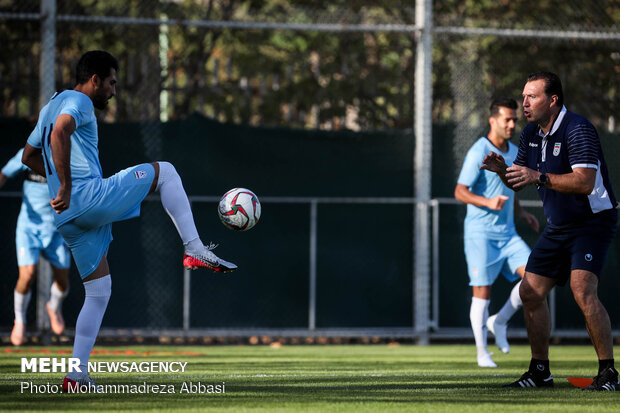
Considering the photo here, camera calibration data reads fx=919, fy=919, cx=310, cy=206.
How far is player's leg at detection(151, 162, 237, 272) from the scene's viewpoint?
6.34m

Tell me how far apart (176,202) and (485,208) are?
3.88 meters

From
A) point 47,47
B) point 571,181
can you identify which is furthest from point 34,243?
point 571,181

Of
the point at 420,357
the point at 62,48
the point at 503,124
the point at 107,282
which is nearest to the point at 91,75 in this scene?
the point at 107,282

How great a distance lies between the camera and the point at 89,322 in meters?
6.23

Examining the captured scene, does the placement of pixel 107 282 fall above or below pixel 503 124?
below

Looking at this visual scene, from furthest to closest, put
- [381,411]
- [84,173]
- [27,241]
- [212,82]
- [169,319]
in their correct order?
[212,82], [169,319], [27,241], [84,173], [381,411]

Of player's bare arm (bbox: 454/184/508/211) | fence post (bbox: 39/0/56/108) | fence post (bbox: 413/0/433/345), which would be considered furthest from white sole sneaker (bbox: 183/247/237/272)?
fence post (bbox: 413/0/433/345)

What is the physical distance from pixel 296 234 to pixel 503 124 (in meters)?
3.75

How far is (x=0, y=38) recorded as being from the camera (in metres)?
12.1

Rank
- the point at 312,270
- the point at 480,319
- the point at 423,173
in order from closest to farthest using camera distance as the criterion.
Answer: the point at 480,319
the point at 312,270
the point at 423,173

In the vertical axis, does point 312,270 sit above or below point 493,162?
below

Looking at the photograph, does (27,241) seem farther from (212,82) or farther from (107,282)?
(107,282)

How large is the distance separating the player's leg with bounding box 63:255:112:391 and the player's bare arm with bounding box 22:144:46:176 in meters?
0.88

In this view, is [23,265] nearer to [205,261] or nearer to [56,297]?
[56,297]
